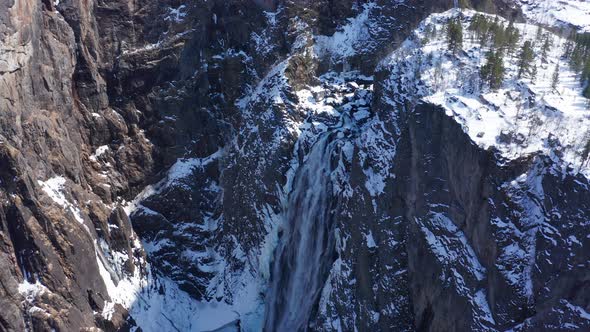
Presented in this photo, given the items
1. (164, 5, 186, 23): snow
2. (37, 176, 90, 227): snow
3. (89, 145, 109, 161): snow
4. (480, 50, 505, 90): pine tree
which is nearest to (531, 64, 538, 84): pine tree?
(480, 50, 505, 90): pine tree

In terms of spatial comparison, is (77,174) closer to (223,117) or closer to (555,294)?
(223,117)

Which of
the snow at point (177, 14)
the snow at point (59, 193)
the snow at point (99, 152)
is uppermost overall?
the snow at point (177, 14)

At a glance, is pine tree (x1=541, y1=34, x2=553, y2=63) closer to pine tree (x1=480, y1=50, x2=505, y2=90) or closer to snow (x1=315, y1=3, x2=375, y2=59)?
pine tree (x1=480, y1=50, x2=505, y2=90)

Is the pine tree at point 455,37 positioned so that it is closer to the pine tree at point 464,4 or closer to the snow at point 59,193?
the pine tree at point 464,4

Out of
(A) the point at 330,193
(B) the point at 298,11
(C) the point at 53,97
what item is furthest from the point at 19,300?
(B) the point at 298,11

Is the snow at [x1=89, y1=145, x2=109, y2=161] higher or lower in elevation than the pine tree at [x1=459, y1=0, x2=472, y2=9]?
lower

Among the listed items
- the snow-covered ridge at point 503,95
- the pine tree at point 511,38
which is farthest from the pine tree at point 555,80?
the pine tree at point 511,38
